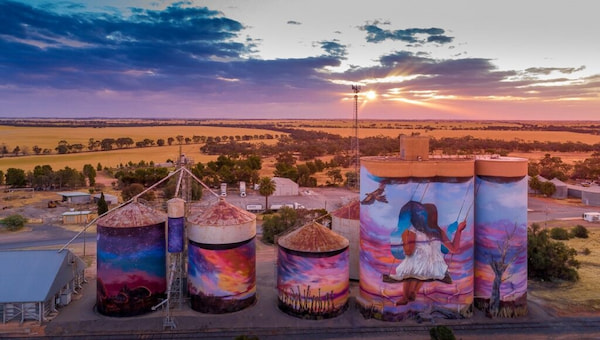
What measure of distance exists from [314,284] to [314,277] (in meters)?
0.44

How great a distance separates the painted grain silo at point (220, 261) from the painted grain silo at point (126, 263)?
250cm

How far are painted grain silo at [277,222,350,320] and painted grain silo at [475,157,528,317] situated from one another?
29.2ft

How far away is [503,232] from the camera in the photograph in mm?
27812

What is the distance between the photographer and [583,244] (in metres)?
45.8

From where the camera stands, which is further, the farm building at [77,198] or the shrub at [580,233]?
the farm building at [77,198]

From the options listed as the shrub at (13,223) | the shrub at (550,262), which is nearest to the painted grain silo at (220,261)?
the shrub at (550,262)

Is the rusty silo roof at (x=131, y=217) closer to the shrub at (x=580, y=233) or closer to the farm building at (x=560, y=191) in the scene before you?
the shrub at (x=580, y=233)

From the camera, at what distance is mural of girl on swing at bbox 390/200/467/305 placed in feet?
88.4

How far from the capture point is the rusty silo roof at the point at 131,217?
2789 cm

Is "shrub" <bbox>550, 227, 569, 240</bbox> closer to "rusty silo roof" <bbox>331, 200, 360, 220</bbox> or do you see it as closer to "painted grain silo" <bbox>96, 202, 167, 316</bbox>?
"rusty silo roof" <bbox>331, 200, 360, 220</bbox>

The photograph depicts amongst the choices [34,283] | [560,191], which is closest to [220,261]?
[34,283]

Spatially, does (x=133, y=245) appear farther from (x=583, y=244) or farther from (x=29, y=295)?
(x=583, y=244)

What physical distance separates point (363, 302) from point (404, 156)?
9.53 m

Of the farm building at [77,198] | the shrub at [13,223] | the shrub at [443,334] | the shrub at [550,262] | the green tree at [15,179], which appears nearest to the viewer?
the shrub at [443,334]
